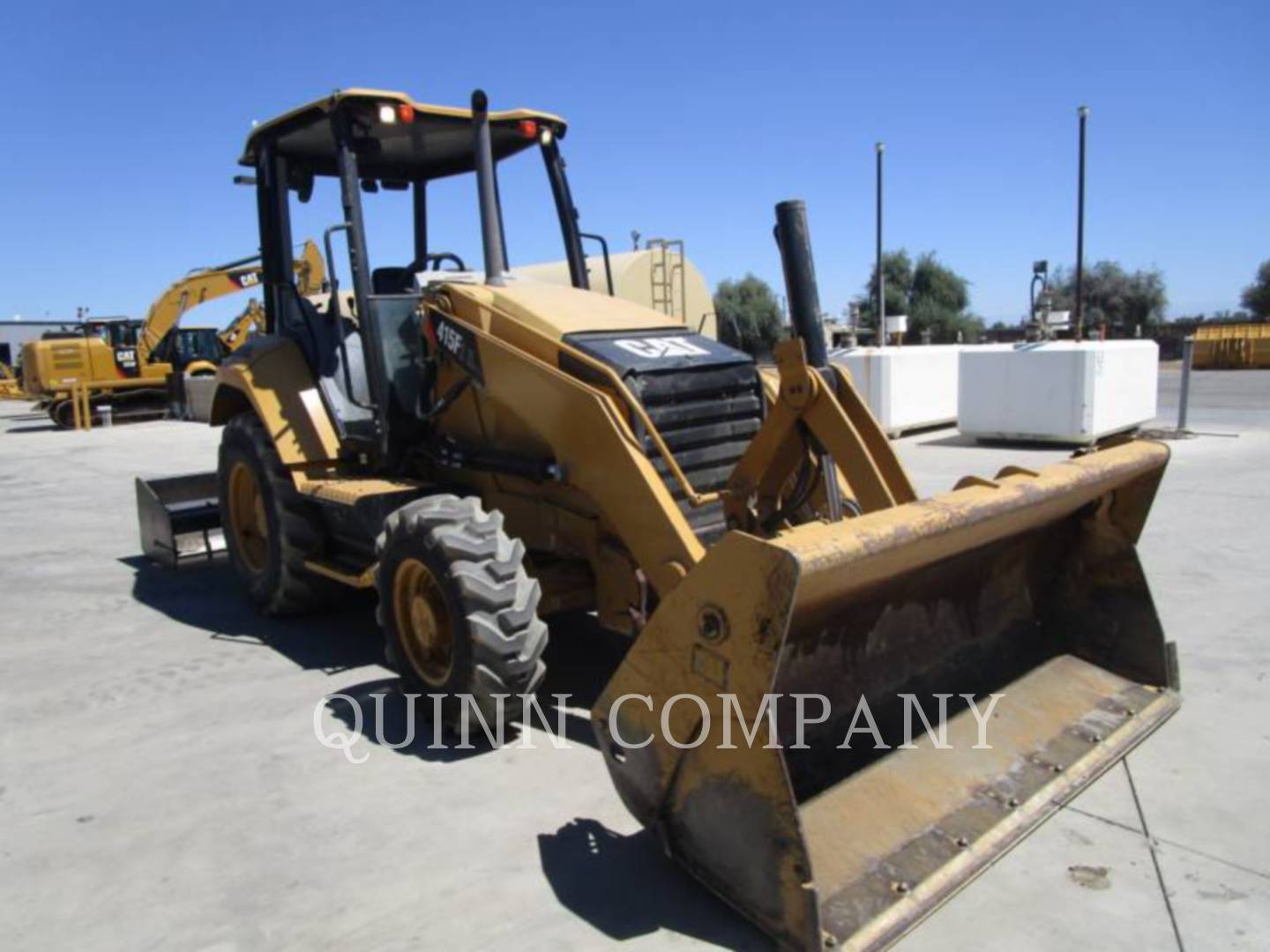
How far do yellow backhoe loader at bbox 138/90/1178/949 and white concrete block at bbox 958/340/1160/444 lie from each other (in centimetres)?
914

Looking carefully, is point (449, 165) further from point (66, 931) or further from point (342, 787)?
point (66, 931)

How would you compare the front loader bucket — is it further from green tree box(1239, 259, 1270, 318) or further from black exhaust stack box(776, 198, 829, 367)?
green tree box(1239, 259, 1270, 318)

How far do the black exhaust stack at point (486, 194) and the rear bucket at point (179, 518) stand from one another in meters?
3.21

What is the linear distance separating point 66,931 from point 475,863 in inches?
49.7

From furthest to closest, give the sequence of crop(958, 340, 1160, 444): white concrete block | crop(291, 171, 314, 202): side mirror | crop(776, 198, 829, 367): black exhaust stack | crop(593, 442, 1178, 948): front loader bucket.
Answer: crop(958, 340, 1160, 444): white concrete block
crop(291, 171, 314, 202): side mirror
crop(776, 198, 829, 367): black exhaust stack
crop(593, 442, 1178, 948): front loader bucket

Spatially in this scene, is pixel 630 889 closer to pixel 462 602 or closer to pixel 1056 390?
pixel 462 602

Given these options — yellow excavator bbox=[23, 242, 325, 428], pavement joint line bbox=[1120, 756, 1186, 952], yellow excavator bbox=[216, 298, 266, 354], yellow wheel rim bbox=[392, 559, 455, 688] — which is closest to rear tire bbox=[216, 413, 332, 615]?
yellow wheel rim bbox=[392, 559, 455, 688]

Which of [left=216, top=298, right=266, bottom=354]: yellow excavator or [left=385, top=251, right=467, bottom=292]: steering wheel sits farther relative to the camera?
[left=216, top=298, right=266, bottom=354]: yellow excavator

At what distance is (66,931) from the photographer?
302cm

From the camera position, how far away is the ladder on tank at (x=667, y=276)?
19.0m

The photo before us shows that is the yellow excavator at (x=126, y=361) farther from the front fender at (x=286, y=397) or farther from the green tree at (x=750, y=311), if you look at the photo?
the green tree at (x=750, y=311)

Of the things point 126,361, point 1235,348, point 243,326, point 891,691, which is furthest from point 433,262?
point 1235,348

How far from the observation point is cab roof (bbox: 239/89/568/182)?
5.12 meters

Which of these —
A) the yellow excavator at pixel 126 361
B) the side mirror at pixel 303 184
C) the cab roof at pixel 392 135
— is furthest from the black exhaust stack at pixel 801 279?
the yellow excavator at pixel 126 361
